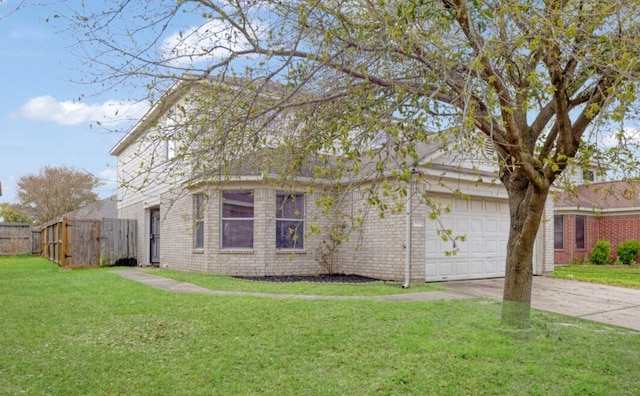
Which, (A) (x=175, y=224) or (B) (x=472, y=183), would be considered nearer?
(B) (x=472, y=183)

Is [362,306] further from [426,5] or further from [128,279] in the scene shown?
[128,279]

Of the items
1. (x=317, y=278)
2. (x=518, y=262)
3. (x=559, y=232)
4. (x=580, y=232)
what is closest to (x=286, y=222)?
(x=317, y=278)

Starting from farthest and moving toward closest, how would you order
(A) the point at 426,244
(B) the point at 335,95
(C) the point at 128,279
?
1. (C) the point at 128,279
2. (A) the point at 426,244
3. (B) the point at 335,95

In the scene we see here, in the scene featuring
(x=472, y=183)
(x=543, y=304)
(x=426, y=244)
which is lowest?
(x=543, y=304)

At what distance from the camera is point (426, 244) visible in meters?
12.0

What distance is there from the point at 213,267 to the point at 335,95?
878cm

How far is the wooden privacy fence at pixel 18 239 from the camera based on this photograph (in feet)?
89.0

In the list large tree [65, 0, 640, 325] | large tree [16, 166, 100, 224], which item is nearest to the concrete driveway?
large tree [65, 0, 640, 325]

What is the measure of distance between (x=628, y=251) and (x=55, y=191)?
34878mm

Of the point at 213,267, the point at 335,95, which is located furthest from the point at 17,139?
the point at 335,95

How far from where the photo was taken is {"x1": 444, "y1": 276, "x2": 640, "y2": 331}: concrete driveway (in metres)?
8.30

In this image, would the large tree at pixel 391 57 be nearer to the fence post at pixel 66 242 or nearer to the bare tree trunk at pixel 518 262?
the bare tree trunk at pixel 518 262

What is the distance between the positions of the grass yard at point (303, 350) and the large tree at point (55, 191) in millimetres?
28964

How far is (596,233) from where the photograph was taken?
2177 centimetres
